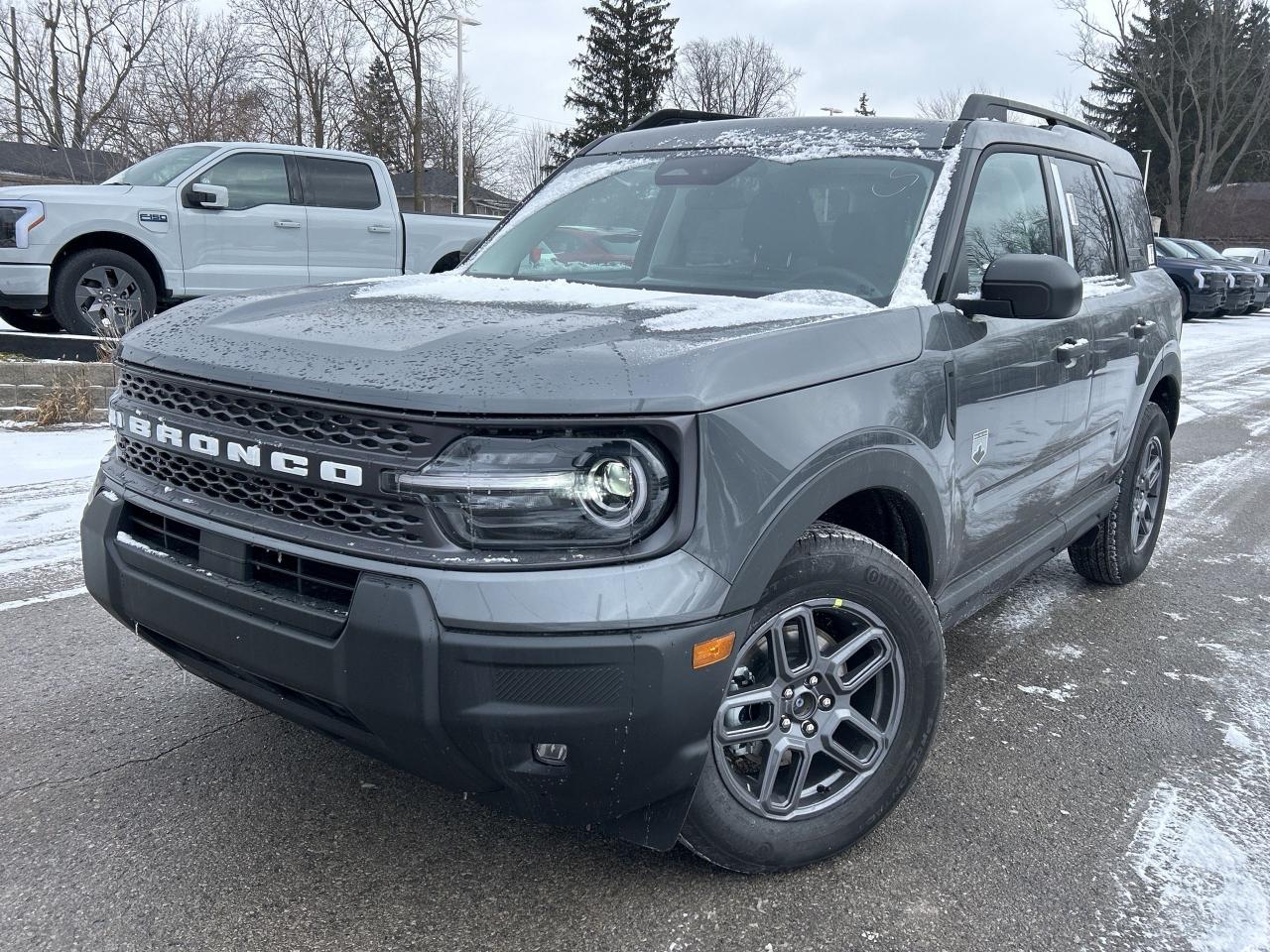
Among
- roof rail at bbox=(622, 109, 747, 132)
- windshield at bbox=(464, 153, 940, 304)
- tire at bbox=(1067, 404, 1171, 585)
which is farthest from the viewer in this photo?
tire at bbox=(1067, 404, 1171, 585)

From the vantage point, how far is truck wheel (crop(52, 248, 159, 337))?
8.91 m

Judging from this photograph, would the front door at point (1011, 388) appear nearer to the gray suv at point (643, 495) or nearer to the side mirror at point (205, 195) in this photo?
the gray suv at point (643, 495)

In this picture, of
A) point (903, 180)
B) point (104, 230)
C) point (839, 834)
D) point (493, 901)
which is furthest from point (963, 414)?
point (104, 230)

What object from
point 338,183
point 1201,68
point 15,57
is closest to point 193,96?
point 15,57

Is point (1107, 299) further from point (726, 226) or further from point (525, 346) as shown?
point (525, 346)

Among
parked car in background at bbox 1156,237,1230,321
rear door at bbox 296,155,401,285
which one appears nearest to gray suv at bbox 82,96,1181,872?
rear door at bbox 296,155,401,285

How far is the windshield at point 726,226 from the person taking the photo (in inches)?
121

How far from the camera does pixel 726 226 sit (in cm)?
335

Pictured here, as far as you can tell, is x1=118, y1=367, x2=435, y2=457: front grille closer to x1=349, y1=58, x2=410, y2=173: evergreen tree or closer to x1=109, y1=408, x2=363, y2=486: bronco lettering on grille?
x1=109, y1=408, x2=363, y2=486: bronco lettering on grille

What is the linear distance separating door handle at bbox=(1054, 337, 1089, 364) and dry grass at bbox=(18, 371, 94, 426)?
6.75 metres

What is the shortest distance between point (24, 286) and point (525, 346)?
8.23 meters

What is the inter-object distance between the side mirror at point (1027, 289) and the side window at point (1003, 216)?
14 centimetres

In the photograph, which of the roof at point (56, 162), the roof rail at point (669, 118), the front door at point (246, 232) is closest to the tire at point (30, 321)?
the front door at point (246, 232)

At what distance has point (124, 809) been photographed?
2672 millimetres
